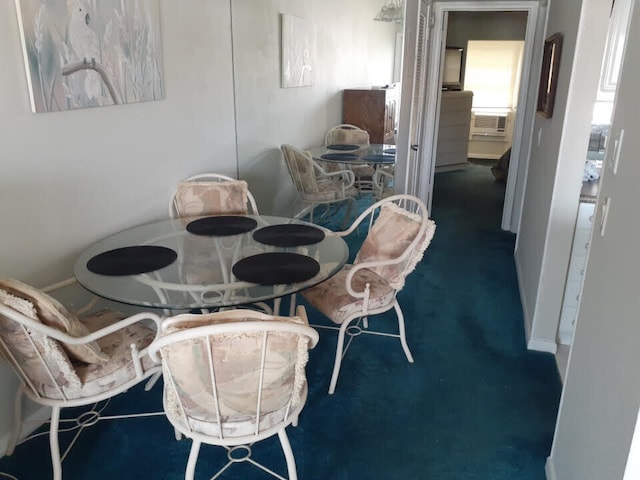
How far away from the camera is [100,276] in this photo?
2.05 meters

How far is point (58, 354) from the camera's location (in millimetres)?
1663

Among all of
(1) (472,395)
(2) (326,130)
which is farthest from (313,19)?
(1) (472,395)

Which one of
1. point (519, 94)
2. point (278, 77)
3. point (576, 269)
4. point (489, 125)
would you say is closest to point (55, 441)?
point (576, 269)

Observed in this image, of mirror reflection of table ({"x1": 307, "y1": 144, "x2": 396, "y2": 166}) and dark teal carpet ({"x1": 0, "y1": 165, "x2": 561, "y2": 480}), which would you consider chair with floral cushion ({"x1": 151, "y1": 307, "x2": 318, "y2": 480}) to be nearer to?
dark teal carpet ({"x1": 0, "y1": 165, "x2": 561, "y2": 480})

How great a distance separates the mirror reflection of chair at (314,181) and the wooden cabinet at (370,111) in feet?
3.89

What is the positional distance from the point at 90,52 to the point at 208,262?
1052 mm

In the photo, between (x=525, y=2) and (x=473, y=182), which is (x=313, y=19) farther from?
(x=473, y=182)

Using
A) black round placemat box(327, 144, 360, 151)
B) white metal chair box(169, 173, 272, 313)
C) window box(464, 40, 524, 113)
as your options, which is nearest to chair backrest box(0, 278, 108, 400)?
white metal chair box(169, 173, 272, 313)

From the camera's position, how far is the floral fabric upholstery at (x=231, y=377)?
142cm

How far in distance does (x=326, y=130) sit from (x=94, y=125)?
3254mm

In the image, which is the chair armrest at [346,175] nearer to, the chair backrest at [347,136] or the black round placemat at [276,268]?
the chair backrest at [347,136]

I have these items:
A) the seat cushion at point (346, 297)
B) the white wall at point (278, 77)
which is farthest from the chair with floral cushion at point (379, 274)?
the white wall at point (278, 77)

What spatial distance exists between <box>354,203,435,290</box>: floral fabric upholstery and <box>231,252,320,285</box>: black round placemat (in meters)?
0.50

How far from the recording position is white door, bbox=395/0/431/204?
11.4 ft
